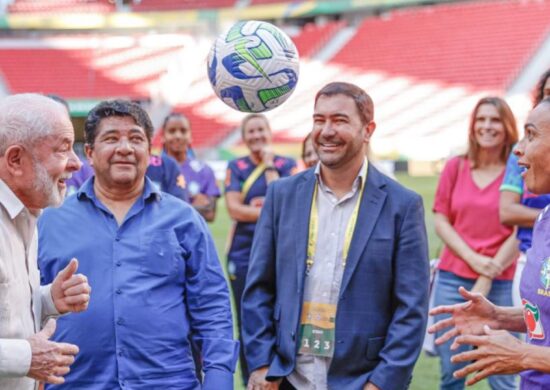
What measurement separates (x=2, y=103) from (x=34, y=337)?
0.79 metres

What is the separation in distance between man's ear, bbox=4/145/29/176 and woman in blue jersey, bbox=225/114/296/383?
364 centimetres

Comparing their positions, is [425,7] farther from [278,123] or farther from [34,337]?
[34,337]

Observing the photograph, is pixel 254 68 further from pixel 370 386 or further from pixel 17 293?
pixel 17 293

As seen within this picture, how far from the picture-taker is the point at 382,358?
349 cm

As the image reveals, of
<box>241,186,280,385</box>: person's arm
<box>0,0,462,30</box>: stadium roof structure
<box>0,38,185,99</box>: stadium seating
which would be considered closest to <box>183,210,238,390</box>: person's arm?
<box>241,186,280,385</box>: person's arm

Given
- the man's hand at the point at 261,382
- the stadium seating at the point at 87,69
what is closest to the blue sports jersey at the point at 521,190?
the man's hand at the point at 261,382

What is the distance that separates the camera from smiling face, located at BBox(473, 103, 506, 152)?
16.9ft

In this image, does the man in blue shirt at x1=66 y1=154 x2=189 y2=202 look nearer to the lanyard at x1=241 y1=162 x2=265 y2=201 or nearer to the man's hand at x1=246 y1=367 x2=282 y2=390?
the lanyard at x1=241 y1=162 x2=265 y2=201

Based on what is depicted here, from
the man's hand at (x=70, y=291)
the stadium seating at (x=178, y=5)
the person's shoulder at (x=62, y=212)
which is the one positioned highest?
the stadium seating at (x=178, y=5)

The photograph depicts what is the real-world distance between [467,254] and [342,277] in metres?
1.78

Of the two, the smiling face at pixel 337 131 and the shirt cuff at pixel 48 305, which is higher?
the smiling face at pixel 337 131

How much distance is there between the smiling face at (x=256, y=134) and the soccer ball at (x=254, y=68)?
2231mm

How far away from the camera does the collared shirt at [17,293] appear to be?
2.54 m

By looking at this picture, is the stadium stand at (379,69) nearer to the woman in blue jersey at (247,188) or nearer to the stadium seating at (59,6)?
the stadium seating at (59,6)
